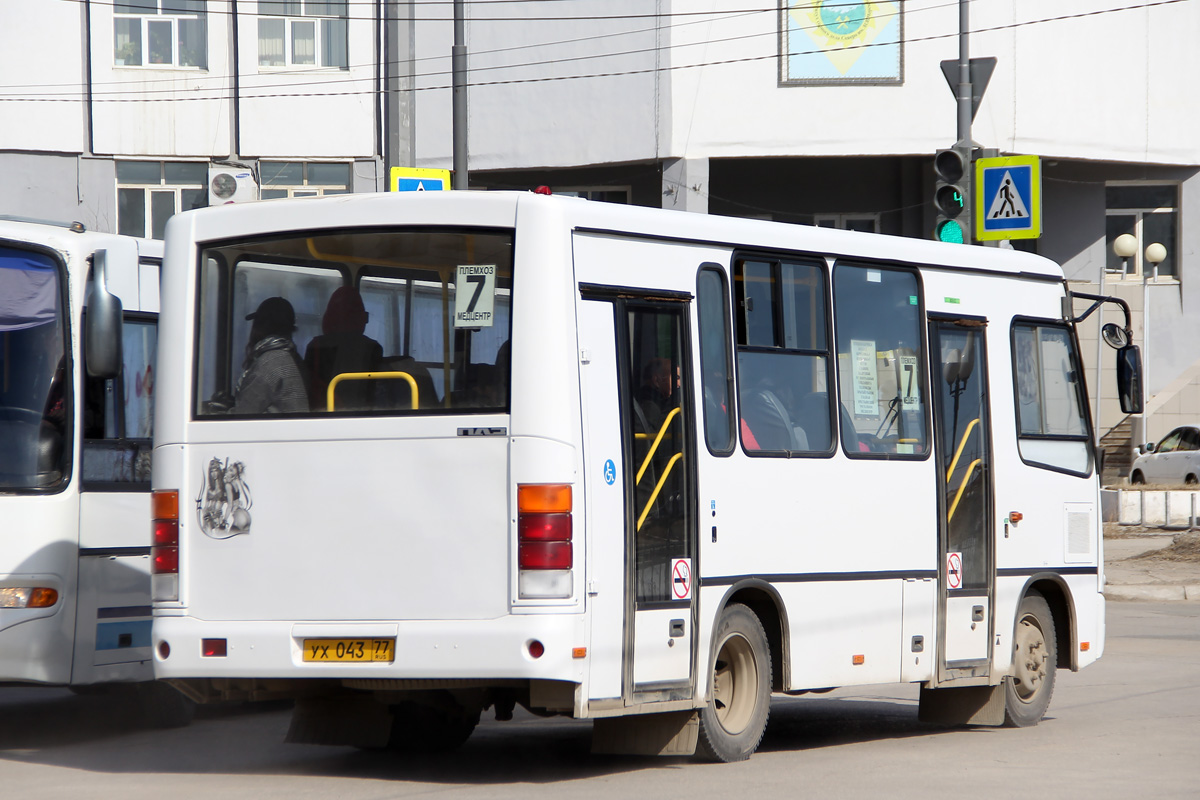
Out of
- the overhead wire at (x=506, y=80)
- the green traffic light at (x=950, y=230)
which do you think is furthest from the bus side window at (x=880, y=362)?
the overhead wire at (x=506, y=80)

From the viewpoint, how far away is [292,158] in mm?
34125

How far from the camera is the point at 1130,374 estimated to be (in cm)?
1059

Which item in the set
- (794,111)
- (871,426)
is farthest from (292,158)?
(871,426)

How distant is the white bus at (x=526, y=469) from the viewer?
24.3 feet

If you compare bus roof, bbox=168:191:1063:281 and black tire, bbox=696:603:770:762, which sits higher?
bus roof, bbox=168:191:1063:281

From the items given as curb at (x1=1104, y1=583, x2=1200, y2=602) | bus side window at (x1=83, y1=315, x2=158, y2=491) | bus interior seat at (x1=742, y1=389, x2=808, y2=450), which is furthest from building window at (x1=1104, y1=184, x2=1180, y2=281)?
bus side window at (x1=83, y1=315, x2=158, y2=491)

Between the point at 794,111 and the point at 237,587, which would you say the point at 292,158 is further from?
the point at 237,587

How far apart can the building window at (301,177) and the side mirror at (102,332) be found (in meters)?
25.2

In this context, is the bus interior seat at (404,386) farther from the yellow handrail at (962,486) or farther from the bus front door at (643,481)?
the yellow handrail at (962,486)

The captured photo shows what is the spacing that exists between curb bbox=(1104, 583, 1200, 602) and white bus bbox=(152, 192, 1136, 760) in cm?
1101

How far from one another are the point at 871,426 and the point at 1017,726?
7.75 ft

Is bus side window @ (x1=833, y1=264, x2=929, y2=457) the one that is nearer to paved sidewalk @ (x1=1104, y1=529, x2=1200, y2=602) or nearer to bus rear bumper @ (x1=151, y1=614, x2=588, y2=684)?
bus rear bumper @ (x1=151, y1=614, x2=588, y2=684)

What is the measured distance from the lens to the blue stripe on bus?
9.50 meters

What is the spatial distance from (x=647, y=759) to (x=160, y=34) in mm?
28092
